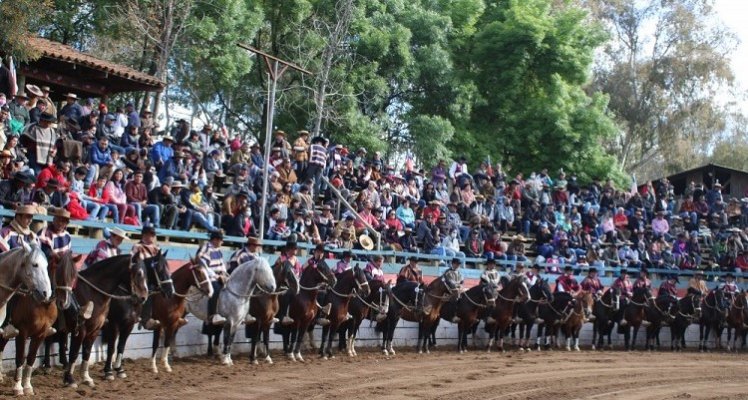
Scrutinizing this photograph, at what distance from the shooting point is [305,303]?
19266 mm

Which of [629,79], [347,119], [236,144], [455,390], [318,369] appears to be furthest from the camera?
[629,79]

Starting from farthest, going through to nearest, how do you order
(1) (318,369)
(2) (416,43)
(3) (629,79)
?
(3) (629,79)
(2) (416,43)
(1) (318,369)

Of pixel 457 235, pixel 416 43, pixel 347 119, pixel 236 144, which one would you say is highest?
pixel 416 43

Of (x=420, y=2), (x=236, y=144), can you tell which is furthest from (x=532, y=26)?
(x=236, y=144)

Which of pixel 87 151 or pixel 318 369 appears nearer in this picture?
pixel 318 369

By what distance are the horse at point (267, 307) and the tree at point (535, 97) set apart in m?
22.5

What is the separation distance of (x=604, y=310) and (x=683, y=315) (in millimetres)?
3056

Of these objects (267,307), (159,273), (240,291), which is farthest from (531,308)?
(159,273)

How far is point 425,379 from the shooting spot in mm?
16906

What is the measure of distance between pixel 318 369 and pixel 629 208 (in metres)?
20.5

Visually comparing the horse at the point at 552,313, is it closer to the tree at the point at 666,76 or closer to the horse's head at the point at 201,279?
the horse's head at the point at 201,279

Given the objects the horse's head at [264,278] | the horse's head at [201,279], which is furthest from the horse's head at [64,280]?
the horse's head at [264,278]

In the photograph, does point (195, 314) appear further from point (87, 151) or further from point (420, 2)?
point (420, 2)

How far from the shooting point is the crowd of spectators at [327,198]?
19.0 m
